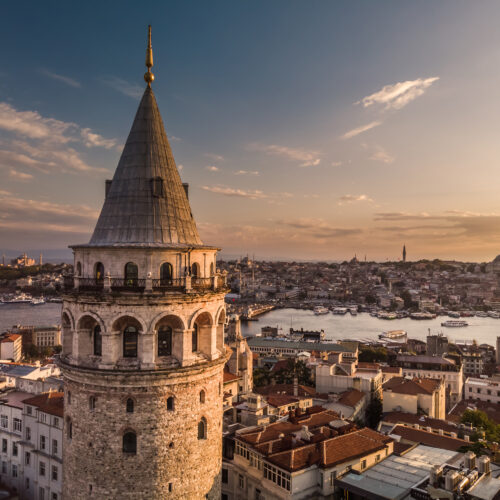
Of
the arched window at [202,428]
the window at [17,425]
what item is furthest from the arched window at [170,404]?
the window at [17,425]

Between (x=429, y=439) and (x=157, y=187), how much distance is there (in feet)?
60.2

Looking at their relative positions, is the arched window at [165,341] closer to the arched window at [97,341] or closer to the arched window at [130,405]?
the arched window at [130,405]

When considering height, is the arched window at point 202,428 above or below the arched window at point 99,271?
below

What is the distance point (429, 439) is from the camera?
2111 centimetres

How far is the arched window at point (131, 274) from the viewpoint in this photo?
9.37 metres

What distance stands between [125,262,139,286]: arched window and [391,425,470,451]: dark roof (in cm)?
1727

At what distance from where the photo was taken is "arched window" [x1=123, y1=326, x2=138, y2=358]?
→ 9.47 meters

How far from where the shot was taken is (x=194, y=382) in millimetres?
9711

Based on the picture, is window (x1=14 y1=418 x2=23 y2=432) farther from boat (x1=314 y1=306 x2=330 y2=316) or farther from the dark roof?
boat (x1=314 y1=306 x2=330 y2=316)

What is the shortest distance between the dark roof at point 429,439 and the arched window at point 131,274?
17.3 meters

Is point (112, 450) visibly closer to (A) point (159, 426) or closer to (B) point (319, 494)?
(A) point (159, 426)

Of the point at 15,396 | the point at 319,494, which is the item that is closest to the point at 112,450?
the point at 319,494

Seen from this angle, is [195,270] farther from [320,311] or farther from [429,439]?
[320,311]

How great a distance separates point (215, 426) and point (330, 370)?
84.2 ft
